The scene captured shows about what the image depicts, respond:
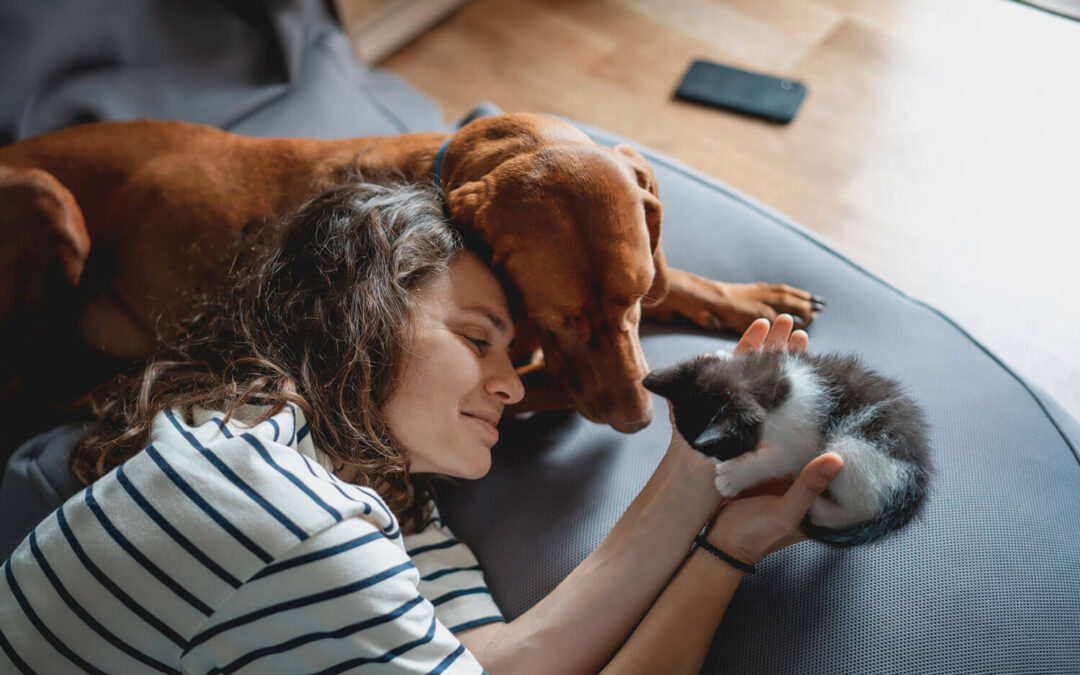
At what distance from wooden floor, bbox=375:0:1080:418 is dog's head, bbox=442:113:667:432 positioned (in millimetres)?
1355

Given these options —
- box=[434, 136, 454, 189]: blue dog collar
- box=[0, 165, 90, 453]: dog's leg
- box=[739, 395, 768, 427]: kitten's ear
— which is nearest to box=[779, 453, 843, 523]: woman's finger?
box=[739, 395, 768, 427]: kitten's ear

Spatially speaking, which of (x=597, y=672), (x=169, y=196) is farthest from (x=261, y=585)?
(x=169, y=196)

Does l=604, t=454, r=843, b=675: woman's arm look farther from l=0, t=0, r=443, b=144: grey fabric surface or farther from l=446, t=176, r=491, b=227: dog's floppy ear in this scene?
l=0, t=0, r=443, b=144: grey fabric surface

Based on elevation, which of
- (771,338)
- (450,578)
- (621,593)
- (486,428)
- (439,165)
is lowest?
(450,578)

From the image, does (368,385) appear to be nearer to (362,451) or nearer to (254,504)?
(362,451)

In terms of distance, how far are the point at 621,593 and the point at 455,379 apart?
0.50 m

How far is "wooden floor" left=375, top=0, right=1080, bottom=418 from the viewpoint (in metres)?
2.43

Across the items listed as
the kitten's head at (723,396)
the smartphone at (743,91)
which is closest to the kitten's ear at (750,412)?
the kitten's head at (723,396)

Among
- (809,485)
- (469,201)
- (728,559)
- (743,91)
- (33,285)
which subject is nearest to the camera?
(809,485)

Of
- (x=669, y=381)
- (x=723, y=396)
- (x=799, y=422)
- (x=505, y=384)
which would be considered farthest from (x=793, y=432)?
(x=505, y=384)

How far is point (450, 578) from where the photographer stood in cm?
152

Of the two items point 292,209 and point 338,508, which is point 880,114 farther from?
point 338,508

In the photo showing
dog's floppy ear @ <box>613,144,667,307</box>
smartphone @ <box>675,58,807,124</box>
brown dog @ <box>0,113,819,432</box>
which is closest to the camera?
brown dog @ <box>0,113,819,432</box>

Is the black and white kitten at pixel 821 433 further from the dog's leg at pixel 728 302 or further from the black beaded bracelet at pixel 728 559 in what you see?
the dog's leg at pixel 728 302
